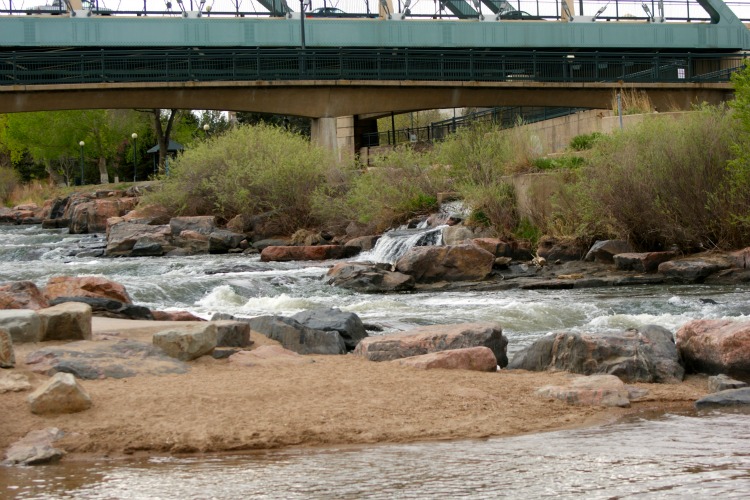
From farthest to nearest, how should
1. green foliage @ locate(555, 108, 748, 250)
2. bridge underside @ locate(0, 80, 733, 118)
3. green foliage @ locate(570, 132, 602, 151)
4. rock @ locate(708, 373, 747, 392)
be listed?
bridge underside @ locate(0, 80, 733, 118) < green foliage @ locate(570, 132, 602, 151) < green foliage @ locate(555, 108, 748, 250) < rock @ locate(708, 373, 747, 392)

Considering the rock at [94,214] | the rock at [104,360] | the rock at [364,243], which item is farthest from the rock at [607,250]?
the rock at [94,214]

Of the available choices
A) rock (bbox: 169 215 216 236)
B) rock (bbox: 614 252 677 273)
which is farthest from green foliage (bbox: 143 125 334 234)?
rock (bbox: 614 252 677 273)

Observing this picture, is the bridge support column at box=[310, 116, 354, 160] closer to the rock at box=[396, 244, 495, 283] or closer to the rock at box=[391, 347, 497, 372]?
the rock at box=[396, 244, 495, 283]

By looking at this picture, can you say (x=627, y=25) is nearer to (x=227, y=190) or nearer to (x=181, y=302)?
(x=227, y=190)

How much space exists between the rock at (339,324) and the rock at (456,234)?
37.4ft

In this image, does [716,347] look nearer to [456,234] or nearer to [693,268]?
[693,268]

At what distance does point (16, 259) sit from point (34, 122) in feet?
138

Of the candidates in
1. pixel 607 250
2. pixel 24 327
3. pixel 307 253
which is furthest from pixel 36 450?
pixel 307 253

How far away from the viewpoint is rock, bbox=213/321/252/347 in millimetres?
10453

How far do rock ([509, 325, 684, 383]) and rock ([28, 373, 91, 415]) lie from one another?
4509 millimetres

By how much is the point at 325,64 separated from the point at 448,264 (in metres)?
27.2

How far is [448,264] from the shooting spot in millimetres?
20750

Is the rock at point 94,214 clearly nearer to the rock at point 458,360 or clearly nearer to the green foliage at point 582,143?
the green foliage at point 582,143

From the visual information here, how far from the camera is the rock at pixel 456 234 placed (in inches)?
947
